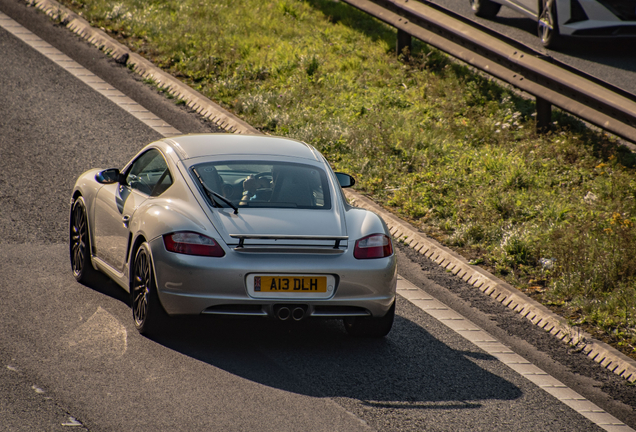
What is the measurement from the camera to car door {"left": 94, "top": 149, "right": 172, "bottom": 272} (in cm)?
664

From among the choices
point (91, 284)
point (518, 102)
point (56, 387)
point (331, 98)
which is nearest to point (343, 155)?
point (331, 98)

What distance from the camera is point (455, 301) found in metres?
7.67

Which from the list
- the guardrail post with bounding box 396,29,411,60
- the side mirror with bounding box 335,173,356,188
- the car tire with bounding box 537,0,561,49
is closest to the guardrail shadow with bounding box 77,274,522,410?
the side mirror with bounding box 335,173,356,188

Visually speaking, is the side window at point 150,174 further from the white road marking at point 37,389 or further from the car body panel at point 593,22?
the car body panel at point 593,22

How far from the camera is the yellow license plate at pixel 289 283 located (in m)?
5.77

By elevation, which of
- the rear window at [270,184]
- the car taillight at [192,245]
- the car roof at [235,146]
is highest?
the car roof at [235,146]

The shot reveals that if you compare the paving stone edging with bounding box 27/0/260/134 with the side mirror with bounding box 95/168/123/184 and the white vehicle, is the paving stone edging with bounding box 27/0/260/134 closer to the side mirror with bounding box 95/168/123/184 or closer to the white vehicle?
the side mirror with bounding box 95/168/123/184

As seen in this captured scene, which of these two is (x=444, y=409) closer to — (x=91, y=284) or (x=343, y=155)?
(x=91, y=284)

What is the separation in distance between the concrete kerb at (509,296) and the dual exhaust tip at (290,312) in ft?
7.81

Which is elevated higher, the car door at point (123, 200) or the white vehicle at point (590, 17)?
the white vehicle at point (590, 17)

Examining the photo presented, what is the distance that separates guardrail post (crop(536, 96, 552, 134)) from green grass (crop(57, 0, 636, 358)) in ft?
0.53

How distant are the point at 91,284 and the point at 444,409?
11.0 ft

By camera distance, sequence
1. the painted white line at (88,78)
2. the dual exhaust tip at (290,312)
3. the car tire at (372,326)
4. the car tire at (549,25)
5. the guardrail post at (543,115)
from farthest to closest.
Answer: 1. the car tire at (549,25)
2. the painted white line at (88,78)
3. the guardrail post at (543,115)
4. the car tire at (372,326)
5. the dual exhaust tip at (290,312)

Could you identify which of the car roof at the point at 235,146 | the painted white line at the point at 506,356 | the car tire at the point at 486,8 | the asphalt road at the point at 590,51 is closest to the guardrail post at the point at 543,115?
the asphalt road at the point at 590,51
